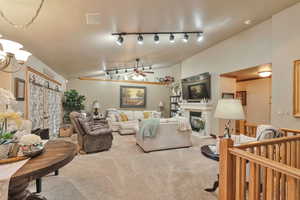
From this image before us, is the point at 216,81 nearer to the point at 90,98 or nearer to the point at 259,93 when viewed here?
the point at 259,93

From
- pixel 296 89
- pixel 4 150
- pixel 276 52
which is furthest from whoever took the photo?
pixel 276 52

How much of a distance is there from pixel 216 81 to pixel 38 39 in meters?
4.86

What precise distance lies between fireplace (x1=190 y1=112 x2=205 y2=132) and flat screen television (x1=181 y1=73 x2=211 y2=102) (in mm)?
568

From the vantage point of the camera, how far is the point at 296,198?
3.00ft

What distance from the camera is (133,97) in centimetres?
791

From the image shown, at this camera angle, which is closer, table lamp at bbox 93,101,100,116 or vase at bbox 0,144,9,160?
vase at bbox 0,144,9,160

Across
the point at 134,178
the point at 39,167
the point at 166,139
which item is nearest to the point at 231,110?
the point at 134,178

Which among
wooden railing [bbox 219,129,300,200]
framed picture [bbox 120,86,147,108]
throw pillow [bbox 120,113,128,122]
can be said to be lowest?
throw pillow [bbox 120,113,128,122]

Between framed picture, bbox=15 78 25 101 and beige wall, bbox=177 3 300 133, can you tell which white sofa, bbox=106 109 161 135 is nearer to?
framed picture, bbox=15 78 25 101

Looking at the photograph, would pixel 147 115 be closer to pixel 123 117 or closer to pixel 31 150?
pixel 123 117

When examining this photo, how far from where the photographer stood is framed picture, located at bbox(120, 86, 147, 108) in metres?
7.77

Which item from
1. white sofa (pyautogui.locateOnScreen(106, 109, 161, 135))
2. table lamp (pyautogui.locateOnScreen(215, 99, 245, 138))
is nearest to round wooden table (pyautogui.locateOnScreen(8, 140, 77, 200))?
table lamp (pyautogui.locateOnScreen(215, 99, 245, 138))

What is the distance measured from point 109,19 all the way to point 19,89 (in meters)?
2.09

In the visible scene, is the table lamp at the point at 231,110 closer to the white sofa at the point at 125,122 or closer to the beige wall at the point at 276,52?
the beige wall at the point at 276,52
